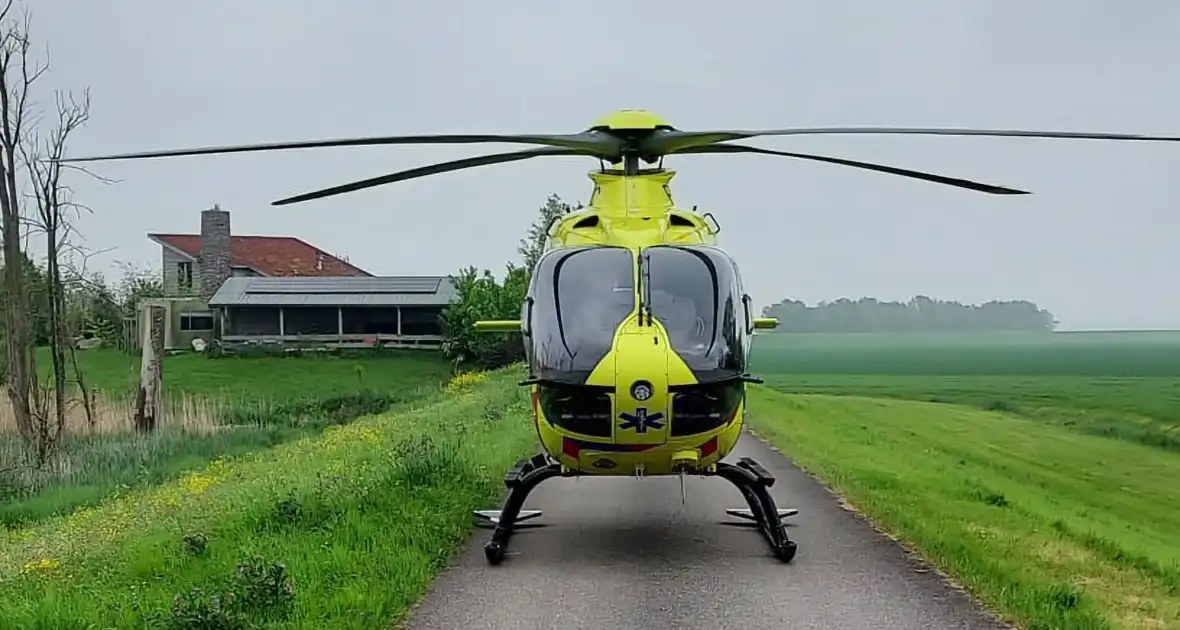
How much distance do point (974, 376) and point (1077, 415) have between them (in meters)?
24.0

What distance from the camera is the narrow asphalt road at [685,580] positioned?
8.10 meters

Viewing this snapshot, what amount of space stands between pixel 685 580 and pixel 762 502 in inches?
55.6

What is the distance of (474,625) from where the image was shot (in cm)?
796

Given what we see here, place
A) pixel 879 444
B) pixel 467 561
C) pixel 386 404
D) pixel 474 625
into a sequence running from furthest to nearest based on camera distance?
pixel 386 404 → pixel 879 444 → pixel 467 561 → pixel 474 625

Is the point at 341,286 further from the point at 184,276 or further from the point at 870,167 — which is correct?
the point at 870,167

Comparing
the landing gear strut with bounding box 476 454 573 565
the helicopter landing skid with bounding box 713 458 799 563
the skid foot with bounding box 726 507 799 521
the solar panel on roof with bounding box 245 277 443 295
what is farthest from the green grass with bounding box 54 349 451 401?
the helicopter landing skid with bounding box 713 458 799 563

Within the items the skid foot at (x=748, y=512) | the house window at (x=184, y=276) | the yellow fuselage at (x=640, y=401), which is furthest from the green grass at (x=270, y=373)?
the yellow fuselage at (x=640, y=401)

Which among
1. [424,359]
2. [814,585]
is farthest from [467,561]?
[424,359]

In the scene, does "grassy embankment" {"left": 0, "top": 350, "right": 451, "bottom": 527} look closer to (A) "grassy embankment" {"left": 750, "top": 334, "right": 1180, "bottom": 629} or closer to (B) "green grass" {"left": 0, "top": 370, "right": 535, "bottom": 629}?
(B) "green grass" {"left": 0, "top": 370, "right": 535, "bottom": 629}

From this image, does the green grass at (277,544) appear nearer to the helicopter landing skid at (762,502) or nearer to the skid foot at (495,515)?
the skid foot at (495,515)

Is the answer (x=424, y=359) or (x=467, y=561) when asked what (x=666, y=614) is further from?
(x=424, y=359)

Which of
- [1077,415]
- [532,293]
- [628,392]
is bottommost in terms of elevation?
[1077,415]

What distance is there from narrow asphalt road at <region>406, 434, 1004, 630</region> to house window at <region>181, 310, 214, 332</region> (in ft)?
175

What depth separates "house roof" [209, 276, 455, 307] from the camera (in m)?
60.7
